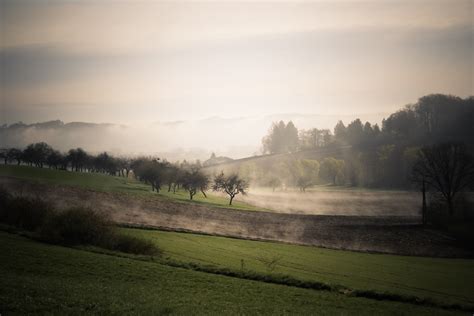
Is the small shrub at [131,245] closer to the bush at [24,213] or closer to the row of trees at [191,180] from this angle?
the bush at [24,213]

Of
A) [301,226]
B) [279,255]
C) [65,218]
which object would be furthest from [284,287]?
[301,226]

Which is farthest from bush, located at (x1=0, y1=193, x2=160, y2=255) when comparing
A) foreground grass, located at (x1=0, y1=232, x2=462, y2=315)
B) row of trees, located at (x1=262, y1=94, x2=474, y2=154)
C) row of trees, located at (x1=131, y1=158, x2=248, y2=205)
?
row of trees, located at (x1=262, y1=94, x2=474, y2=154)

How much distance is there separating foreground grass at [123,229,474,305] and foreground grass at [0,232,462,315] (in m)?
4.80

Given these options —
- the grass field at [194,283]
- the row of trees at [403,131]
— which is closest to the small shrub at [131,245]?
the grass field at [194,283]

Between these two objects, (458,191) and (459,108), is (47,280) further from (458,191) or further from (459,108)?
(459,108)

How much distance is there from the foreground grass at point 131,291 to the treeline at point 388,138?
9135cm

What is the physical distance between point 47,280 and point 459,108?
147634 mm

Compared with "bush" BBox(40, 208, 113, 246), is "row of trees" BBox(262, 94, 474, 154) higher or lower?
higher

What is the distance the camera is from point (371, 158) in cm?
12525

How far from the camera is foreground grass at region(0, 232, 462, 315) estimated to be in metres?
17.8

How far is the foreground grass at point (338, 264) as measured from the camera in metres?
30.7

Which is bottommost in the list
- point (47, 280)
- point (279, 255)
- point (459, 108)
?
point (279, 255)

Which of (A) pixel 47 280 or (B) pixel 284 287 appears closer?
(A) pixel 47 280

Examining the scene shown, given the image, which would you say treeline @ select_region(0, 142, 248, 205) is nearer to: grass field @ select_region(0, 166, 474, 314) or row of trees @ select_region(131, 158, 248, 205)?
row of trees @ select_region(131, 158, 248, 205)
